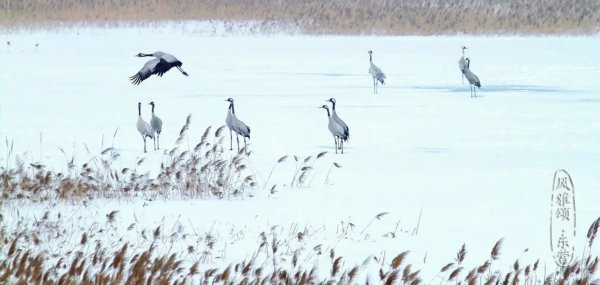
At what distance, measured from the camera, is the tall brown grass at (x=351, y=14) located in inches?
1233

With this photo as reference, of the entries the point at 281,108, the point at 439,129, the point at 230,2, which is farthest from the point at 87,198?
the point at 230,2

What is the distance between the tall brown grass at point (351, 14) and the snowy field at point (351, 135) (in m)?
4.11

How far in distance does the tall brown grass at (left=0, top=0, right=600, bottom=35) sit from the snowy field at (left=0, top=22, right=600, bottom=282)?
4.11 metres

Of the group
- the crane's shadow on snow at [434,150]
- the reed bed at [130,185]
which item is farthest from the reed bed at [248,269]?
the crane's shadow on snow at [434,150]

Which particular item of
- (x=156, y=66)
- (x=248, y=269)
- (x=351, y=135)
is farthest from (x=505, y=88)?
(x=248, y=269)

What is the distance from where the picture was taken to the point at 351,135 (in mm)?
12305

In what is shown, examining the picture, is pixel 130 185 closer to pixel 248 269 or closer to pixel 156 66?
pixel 248 269

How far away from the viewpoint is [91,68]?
21125 mm

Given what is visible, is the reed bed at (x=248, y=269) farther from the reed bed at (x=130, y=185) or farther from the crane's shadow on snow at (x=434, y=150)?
the crane's shadow on snow at (x=434, y=150)

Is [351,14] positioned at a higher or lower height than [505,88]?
higher

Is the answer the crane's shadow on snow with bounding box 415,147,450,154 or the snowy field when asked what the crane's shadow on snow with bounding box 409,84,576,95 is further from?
the crane's shadow on snow with bounding box 415,147,450,154

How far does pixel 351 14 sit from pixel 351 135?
21.9 metres

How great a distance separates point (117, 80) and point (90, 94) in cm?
251

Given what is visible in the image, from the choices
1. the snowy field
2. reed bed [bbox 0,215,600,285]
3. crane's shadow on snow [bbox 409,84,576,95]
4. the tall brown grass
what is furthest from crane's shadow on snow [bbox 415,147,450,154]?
the tall brown grass
